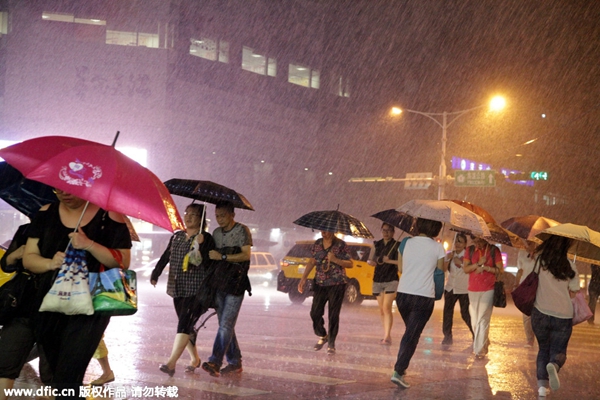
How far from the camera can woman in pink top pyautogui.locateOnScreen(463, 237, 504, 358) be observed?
11.0m

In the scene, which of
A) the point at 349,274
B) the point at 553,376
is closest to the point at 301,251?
the point at 349,274

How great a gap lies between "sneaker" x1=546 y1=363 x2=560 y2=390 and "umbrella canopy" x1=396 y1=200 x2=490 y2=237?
188cm

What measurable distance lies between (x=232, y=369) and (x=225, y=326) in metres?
0.56

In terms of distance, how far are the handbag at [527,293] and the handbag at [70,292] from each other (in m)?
4.85

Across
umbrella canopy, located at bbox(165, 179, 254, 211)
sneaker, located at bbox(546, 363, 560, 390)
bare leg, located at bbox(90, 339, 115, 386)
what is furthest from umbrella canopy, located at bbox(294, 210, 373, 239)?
bare leg, located at bbox(90, 339, 115, 386)

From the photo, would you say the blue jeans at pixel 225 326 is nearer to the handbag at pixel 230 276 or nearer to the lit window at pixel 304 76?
the handbag at pixel 230 276

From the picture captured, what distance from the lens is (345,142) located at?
5931cm

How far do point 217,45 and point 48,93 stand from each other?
1201 centimetres

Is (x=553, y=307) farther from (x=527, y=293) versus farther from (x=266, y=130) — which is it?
(x=266, y=130)

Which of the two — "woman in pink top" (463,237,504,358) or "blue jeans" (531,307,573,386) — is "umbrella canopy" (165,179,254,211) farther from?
"woman in pink top" (463,237,504,358)

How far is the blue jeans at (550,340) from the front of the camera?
764cm

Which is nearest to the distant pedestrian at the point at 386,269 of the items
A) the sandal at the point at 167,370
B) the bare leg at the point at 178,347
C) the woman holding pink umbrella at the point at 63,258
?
the bare leg at the point at 178,347

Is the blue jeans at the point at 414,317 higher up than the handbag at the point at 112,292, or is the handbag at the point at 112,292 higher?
the handbag at the point at 112,292

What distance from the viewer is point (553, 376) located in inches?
295
